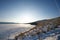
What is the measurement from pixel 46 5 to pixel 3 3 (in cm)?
75

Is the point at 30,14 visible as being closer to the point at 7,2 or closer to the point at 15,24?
the point at 15,24

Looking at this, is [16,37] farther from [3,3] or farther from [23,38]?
[3,3]

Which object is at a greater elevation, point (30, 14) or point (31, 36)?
point (30, 14)

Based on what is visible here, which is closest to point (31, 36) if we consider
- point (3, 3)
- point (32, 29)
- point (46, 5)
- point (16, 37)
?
point (32, 29)

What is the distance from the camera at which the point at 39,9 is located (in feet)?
6.91

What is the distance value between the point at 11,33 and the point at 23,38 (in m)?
0.22

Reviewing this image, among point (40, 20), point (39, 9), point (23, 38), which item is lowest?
point (23, 38)

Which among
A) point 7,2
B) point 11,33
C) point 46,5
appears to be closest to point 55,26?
point 46,5

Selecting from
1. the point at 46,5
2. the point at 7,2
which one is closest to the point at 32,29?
the point at 46,5

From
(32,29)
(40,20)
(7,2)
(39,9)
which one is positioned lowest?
(32,29)

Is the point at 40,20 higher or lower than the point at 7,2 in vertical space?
lower

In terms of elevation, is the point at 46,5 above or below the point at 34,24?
above

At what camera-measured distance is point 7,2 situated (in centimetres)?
209

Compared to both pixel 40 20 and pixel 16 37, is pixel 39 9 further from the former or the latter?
pixel 16 37
